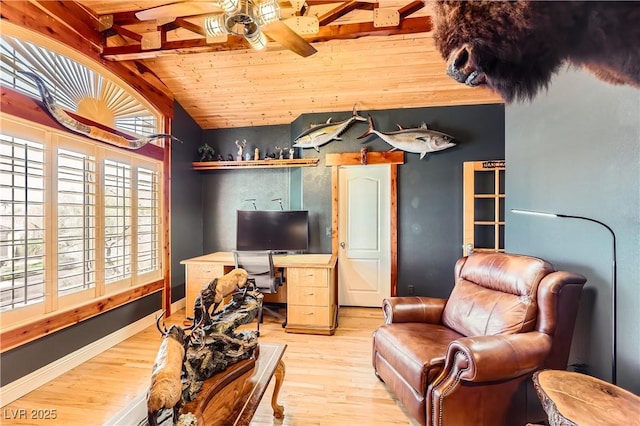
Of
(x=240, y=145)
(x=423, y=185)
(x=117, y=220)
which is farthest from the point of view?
(x=240, y=145)

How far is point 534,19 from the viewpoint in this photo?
0.77m

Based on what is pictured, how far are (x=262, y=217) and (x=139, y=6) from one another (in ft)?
7.99

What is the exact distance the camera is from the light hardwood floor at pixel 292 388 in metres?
1.83

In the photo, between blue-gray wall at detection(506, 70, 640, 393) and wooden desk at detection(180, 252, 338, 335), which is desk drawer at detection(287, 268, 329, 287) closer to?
wooden desk at detection(180, 252, 338, 335)

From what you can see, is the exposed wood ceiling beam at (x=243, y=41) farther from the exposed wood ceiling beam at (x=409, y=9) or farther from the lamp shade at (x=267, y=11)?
the lamp shade at (x=267, y=11)

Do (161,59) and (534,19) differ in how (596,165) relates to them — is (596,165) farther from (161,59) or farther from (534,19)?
(161,59)

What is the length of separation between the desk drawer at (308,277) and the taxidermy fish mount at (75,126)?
2.23m

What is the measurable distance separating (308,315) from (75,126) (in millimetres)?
2877

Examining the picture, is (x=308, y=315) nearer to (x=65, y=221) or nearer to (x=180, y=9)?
(x=65, y=221)

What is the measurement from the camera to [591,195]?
1627 millimetres

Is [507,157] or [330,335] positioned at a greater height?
[507,157]

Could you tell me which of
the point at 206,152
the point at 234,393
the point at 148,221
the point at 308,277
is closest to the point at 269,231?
the point at 308,277

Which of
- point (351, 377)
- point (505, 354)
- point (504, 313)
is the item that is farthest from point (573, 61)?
point (351, 377)

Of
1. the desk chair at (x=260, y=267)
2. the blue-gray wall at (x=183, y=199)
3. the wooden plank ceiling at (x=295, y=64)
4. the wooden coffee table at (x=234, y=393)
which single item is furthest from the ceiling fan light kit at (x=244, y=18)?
the blue-gray wall at (x=183, y=199)
